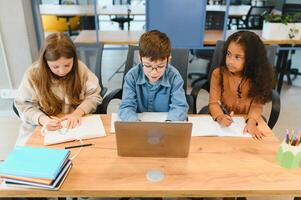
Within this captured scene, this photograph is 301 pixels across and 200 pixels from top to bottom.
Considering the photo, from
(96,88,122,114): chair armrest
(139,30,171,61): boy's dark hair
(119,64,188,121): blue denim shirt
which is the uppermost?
(139,30,171,61): boy's dark hair

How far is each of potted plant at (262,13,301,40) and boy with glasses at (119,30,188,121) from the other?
74.7 inches

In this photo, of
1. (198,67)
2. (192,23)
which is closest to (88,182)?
(192,23)

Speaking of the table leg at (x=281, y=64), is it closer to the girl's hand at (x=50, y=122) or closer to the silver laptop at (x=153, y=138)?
the silver laptop at (x=153, y=138)

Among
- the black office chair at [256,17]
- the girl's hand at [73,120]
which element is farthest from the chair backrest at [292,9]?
the girl's hand at [73,120]

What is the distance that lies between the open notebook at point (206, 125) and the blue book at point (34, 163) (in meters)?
0.33

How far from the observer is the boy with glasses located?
126 centimetres

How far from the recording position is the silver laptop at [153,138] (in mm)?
953

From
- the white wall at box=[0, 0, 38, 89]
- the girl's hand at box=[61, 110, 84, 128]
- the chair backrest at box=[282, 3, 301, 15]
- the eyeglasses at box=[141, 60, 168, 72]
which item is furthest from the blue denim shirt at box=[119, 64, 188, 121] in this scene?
the chair backrest at box=[282, 3, 301, 15]

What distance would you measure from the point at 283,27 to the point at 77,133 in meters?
2.49

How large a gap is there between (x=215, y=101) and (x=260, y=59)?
1.12ft

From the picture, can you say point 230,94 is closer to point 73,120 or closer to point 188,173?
point 188,173

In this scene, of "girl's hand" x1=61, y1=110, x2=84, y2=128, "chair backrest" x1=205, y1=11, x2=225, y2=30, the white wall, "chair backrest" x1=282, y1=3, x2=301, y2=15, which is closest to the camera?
"girl's hand" x1=61, y1=110, x2=84, y2=128

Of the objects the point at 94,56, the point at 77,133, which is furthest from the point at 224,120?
the point at 94,56

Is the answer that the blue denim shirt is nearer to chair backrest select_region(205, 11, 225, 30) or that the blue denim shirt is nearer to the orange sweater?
the orange sweater
